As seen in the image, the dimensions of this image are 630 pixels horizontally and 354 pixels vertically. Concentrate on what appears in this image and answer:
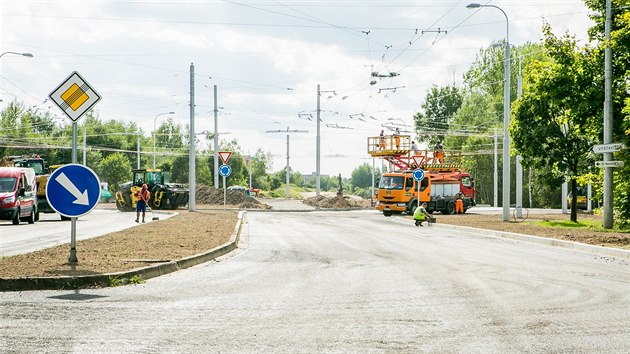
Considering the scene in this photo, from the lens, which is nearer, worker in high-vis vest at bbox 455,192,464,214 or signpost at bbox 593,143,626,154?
signpost at bbox 593,143,626,154

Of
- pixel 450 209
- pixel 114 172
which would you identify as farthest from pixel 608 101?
pixel 114 172

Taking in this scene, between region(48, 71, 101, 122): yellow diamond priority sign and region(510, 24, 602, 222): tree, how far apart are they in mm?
22184

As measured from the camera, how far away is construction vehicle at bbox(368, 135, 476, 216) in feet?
136

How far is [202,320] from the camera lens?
769 centimetres

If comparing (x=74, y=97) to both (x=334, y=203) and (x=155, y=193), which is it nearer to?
(x=155, y=193)

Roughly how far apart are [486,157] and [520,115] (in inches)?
1766

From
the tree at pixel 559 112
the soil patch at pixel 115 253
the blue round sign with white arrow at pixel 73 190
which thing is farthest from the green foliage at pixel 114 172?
the blue round sign with white arrow at pixel 73 190

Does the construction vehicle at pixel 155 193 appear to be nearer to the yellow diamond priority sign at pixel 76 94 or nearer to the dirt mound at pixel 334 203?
the dirt mound at pixel 334 203

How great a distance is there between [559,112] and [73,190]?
1033 inches

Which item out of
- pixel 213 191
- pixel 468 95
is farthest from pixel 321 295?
pixel 468 95

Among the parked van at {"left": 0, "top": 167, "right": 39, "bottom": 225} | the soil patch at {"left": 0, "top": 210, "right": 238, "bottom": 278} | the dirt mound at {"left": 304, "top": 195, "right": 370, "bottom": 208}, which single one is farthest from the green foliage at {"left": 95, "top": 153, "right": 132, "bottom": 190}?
the soil patch at {"left": 0, "top": 210, "right": 238, "bottom": 278}

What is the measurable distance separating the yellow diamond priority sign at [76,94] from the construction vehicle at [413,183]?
2939cm

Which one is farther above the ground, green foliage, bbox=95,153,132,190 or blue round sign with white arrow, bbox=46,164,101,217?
green foliage, bbox=95,153,132,190

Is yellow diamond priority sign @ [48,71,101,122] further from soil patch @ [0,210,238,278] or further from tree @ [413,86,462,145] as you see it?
tree @ [413,86,462,145]
